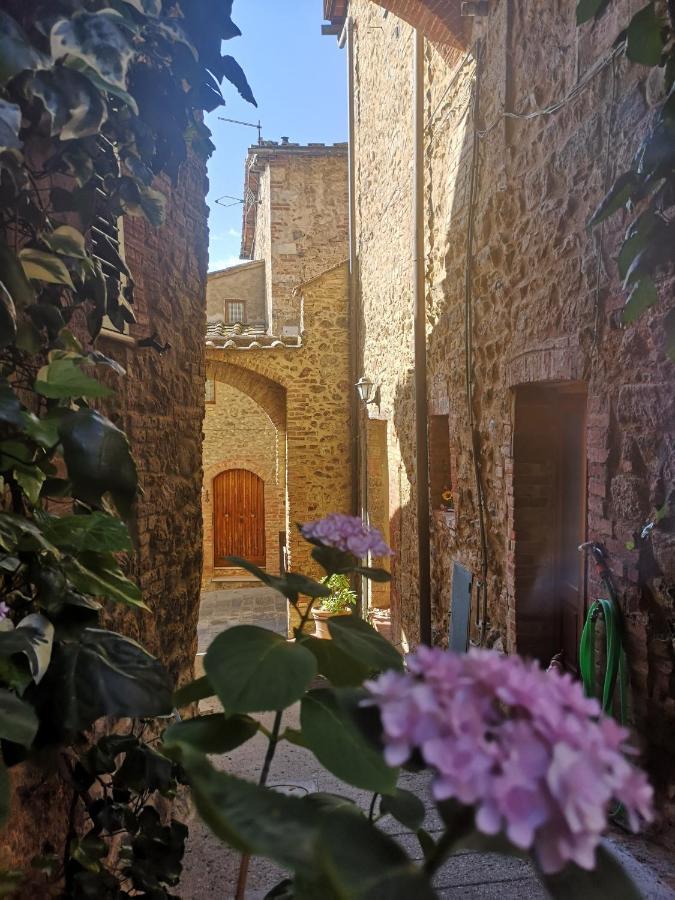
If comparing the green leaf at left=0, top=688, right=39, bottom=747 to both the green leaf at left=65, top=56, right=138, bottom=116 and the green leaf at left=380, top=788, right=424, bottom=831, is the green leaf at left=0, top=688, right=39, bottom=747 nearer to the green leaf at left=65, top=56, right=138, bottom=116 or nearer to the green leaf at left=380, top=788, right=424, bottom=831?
the green leaf at left=380, top=788, right=424, bottom=831

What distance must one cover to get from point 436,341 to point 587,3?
402 centimetres

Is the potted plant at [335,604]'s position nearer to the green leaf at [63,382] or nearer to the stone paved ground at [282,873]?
the stone paved ground at [282,873]

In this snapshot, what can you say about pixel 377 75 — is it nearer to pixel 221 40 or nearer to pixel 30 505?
pixel 221 40

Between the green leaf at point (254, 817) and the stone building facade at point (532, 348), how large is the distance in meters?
2.16

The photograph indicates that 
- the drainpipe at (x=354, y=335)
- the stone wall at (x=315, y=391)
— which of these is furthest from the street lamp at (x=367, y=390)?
the stone wall at (x=315, y=391)

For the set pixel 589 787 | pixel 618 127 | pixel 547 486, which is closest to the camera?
pixel 589 787

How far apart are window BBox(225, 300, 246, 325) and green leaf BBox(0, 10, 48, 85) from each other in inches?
552

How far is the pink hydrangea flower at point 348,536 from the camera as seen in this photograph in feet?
3.27

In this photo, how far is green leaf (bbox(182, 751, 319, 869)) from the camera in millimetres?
471

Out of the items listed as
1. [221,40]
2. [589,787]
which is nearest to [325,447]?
[221,40]

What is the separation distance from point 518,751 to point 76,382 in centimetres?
105

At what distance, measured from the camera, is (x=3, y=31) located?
1109mm

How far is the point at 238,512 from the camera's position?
49.3 ft

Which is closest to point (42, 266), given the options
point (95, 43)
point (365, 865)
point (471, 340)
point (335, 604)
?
point (95, 43)
